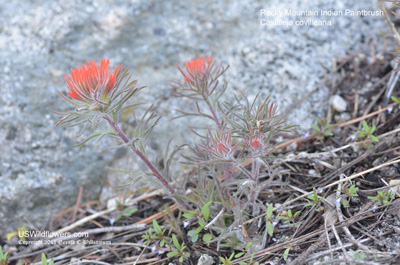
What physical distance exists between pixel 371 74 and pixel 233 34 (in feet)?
4.29

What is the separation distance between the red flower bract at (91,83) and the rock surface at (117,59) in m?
1.18

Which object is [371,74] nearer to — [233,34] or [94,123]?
[233,34]

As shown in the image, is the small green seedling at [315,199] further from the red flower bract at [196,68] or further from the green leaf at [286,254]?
the red flower bract at [196,68]

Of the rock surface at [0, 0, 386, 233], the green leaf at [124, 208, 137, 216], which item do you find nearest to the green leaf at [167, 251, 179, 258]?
the green leaf at [124, 208, 137, 216]

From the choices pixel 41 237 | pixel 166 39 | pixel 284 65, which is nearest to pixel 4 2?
pixel 166 39

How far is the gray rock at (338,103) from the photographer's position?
3.02 meters

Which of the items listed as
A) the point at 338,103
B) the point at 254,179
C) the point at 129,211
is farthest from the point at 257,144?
the point at 338,103

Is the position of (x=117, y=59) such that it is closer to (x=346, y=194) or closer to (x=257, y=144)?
(x=257, y=144)

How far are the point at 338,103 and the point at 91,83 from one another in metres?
2.06

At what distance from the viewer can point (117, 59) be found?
11.0 ft

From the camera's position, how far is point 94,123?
2031 millimetres

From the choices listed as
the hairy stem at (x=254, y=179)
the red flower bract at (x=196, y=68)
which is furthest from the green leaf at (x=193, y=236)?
the red flower bract at (x=196, y=68)

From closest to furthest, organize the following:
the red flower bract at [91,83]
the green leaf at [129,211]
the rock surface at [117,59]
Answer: the red flower bract at [91,83] < the green leaf at [129,211] < the rock surface at [117,59]

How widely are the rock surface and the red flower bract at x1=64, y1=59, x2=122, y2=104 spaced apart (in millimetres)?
1181
